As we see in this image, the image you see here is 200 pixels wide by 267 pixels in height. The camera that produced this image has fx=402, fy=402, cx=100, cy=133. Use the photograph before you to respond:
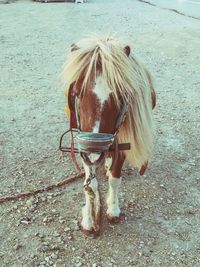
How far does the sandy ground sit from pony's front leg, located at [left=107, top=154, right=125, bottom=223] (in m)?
→ 0.07

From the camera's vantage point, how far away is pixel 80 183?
11.6ft

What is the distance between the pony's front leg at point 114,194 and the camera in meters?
3.00

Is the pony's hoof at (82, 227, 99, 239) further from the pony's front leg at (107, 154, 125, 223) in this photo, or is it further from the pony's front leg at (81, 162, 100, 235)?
the pony's front leg at (107, 154, 125, 223)

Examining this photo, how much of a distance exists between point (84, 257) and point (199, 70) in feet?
14.2

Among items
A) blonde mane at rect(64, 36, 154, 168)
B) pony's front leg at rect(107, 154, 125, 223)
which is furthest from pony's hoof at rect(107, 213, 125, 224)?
blonde mane at rect(64, 36, 154, 168)

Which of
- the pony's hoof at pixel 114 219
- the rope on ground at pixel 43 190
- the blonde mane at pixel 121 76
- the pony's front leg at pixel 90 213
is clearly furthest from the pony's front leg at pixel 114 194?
the rope on ground at pixel 43 190

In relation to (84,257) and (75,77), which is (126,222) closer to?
(84,257)

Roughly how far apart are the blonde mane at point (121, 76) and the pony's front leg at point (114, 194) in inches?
9.2

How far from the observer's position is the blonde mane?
2355mm

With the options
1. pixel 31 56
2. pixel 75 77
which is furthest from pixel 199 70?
pixel 75 77

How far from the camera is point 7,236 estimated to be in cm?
296

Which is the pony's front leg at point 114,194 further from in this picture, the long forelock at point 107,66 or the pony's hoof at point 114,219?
the long forelock at point 107,66

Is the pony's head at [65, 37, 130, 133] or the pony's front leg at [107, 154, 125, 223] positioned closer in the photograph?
the pony's head at [65, 37, 130, 133]

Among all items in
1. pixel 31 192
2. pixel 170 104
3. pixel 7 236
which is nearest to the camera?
pixel 7 236
